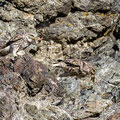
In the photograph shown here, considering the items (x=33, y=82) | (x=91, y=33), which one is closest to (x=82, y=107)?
(x=33, y=82)

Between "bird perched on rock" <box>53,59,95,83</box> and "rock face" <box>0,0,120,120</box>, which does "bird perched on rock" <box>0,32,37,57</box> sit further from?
"bird perched on rock" <box>53,59,95,83</box>

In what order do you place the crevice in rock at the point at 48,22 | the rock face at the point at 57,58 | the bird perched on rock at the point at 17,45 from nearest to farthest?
the rock face at the point at 57,58, the bird perched on rock at the point at 17,45, the crevice in rock at the point at 48,22

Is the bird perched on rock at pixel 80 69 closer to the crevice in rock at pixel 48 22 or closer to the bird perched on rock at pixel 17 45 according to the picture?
the bird perched on rock at pixel 17 45

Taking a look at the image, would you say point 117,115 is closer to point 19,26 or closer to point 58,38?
point 58,38

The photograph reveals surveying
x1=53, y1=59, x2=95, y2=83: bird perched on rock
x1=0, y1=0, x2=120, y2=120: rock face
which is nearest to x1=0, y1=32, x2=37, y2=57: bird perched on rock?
x1=0, y1=0, x2=120, y2=120: rock face

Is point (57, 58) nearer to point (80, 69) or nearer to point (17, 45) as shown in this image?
point (80, 69)

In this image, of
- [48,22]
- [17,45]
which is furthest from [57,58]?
[17,45]

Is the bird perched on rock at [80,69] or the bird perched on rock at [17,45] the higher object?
the bird perched on rock at [17,45]

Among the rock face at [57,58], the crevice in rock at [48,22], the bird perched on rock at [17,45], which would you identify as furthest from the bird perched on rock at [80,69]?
the crevice in rock at [48,22]

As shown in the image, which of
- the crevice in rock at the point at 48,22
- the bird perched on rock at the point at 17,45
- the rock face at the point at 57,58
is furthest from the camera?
the crevice in rock at the point at 48,22
